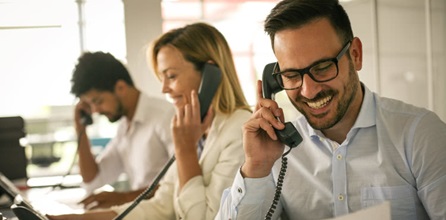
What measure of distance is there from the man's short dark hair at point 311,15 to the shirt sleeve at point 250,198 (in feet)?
0.83

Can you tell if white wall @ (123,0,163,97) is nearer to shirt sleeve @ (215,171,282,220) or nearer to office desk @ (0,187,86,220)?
office desk @ (0,187,86,220)

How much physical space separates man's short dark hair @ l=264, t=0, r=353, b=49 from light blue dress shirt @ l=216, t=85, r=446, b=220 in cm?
12

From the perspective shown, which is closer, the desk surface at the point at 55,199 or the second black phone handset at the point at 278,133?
the second black phone handset at the point at 278,133

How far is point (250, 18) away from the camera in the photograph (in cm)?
154

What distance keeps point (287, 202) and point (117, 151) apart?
32.7 inches

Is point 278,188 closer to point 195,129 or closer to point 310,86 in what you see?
point 310,86

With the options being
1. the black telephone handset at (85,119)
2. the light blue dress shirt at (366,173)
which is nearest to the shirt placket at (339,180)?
the light blue dress shirt at (366,173)

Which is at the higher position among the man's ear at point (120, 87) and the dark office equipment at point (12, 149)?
the man's ear at point (120, 87)

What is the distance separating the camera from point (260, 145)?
943 mm

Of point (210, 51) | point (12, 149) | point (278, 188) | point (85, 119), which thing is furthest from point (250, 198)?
point (85, 119)

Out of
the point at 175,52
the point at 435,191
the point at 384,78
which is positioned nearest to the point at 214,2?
the point at 175,52

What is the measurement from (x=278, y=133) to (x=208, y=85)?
0.38 m

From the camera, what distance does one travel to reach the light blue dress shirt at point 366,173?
85 centimetres

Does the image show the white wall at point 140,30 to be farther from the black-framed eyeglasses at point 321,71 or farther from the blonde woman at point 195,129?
the black-framed eyeglasses at point 321,71
